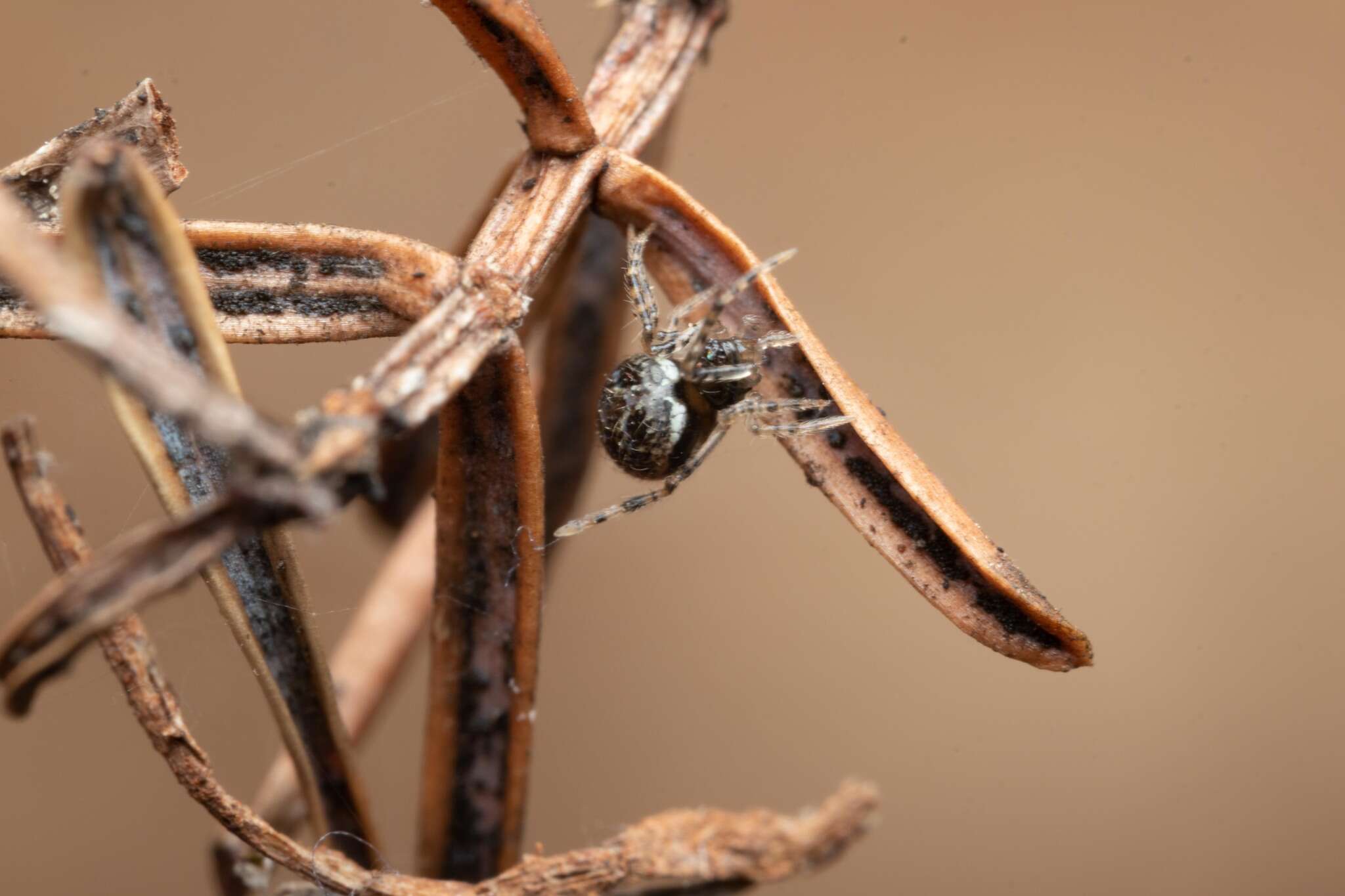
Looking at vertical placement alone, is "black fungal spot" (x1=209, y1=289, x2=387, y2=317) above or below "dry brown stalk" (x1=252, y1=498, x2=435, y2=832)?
above

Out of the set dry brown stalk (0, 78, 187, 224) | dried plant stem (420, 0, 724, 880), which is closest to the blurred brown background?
dried plant stem (420, 0, 724, 880)

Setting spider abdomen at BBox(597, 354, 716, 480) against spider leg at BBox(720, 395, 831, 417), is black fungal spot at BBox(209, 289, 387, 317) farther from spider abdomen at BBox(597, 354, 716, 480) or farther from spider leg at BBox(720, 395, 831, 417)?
spider abdomen at BBox(597, 354, 716, 480)

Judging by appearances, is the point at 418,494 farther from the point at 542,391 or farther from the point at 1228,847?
the point at 1228,847

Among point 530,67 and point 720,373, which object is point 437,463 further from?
point 720,373

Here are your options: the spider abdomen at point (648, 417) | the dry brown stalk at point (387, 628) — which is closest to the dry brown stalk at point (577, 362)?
the spider abdomen at point (648, 417)

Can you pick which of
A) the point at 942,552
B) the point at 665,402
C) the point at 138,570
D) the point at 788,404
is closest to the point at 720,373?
the point at 665,402

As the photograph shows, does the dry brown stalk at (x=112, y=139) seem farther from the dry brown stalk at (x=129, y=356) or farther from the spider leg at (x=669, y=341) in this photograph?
the spider leg at (x=669, y=341)
